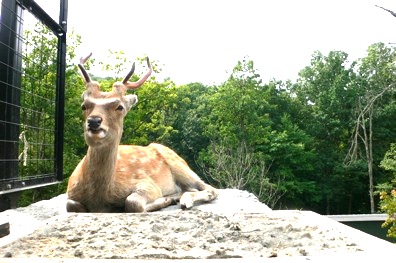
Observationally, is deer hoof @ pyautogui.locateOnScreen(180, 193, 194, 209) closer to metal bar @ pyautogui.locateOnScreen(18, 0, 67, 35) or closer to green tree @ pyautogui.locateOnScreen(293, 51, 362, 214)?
metal bar @ pyautogui.locateOnScreen(18, 0, 67, 35)

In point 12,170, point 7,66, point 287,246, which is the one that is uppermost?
point 7,66

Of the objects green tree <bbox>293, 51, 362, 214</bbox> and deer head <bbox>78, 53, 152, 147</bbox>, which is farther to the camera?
green tree <bbox>293, 51, 362, 214</bbox>

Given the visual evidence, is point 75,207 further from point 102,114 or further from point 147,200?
point 102,114

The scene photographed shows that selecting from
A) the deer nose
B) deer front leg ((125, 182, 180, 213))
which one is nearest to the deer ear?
the deer nose

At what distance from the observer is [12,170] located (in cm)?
314

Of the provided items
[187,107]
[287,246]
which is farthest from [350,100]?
[287,246]

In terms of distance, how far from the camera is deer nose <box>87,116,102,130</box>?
3.55 metres

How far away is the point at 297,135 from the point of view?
1032 inches

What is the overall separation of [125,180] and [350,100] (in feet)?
79.5

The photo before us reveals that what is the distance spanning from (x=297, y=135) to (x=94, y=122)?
920 inches

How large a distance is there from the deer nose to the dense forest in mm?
17680

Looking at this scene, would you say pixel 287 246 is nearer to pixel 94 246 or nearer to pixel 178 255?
pixel 178 255

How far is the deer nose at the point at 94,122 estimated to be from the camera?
3555 mm

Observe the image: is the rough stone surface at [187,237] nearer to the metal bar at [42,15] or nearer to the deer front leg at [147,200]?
the deer front leg at [147,200]
